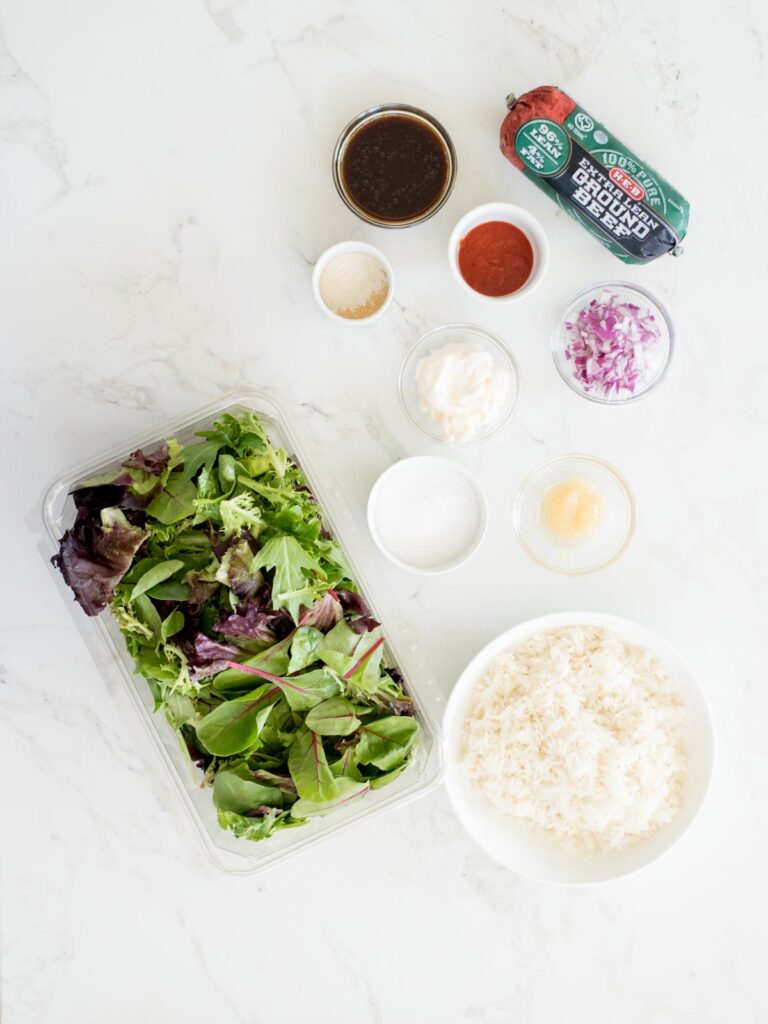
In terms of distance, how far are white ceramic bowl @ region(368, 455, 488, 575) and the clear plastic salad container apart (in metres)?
0.10

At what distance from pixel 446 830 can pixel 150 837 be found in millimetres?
627

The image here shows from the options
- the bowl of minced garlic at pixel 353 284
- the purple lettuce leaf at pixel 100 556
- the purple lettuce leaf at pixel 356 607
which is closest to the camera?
the purple lettuce leaf at pixel 100 556

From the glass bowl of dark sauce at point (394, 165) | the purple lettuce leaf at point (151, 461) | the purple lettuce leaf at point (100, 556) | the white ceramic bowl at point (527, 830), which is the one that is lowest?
the white ceramic bowl at point (527, 830)

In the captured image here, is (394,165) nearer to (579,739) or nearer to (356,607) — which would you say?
(356,607)

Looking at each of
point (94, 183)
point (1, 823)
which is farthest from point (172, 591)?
point (94, 183)

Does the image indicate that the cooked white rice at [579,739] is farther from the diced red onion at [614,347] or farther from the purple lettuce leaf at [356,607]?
the diced red onion at [614,347]

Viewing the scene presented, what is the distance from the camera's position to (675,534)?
5.45 feet

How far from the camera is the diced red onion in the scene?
1.53 m

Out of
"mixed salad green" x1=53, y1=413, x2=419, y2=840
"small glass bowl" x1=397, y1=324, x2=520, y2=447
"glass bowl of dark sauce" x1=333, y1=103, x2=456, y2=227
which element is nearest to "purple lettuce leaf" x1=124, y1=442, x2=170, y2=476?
"mixed salad green" x1=53, y1=413, x2=419, y2=840

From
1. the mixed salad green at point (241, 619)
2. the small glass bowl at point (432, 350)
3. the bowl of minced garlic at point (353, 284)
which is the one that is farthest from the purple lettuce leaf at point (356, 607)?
the bowl of minced garlic at point (353, 284)

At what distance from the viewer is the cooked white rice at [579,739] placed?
5.01 ft

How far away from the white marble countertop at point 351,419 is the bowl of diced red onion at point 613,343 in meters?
0.05

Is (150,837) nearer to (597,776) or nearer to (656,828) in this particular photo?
(597,776)

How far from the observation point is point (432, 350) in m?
1.63
